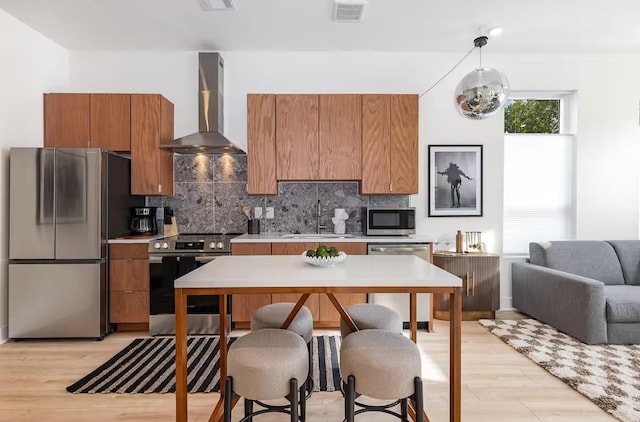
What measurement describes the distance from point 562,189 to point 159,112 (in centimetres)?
479

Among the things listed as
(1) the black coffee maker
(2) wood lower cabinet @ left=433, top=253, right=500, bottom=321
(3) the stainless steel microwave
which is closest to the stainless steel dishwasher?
(3) the stainless steel microwave

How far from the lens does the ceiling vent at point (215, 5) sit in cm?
337

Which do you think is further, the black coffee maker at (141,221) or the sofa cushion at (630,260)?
the black coffee maker at (141,221)

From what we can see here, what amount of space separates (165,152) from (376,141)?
235cm

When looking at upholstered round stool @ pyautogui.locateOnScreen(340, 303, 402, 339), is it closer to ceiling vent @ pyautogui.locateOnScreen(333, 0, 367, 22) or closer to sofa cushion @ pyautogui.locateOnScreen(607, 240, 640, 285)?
ceiling vent @ pyautogui.locateOnScreen(333, 0, 367, 22)

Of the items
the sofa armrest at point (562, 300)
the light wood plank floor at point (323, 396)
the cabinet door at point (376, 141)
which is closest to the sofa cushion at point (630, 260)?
the sofa armrest at point (562, 300)

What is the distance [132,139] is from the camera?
13.5ft

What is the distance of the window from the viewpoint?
4.75m

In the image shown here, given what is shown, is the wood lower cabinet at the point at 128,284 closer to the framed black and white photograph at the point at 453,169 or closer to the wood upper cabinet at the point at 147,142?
the wood upper cabinet at the point at 147,142

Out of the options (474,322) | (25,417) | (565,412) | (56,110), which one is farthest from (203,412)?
(56,110)

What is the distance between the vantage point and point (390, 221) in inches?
166

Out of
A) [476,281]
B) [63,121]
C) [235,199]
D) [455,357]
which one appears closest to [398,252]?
[476,281]

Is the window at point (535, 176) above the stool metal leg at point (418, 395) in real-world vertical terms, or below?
above

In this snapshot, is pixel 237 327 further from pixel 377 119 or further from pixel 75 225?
pixel 377 119
